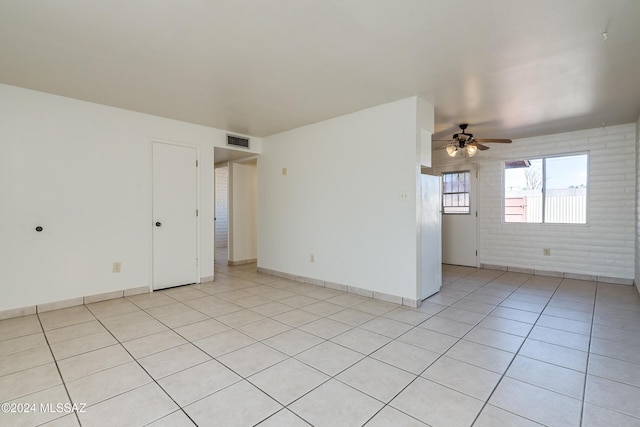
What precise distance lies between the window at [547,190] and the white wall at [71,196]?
6073 millimetres

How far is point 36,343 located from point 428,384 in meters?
3.26

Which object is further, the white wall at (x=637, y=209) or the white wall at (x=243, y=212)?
the white wall at (x=243, y=212)

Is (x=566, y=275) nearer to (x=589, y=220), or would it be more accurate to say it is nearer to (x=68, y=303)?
(x=589, y=220)

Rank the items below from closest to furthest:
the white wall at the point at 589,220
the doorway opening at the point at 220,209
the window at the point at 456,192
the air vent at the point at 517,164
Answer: the white wall at the point at 589,220 < the air vent at the point at 517,164 < the window at the point at 456,192 < the doorway opening at the point at 220,209

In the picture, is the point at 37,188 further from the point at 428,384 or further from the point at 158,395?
the point at 428,384

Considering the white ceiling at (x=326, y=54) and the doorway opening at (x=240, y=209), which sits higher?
the white ceiling at (x=326, y=54)

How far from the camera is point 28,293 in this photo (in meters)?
3.37

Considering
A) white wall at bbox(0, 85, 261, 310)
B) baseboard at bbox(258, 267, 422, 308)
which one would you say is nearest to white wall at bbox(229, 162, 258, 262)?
baseboard at bbox(258, 267, 422, 308)

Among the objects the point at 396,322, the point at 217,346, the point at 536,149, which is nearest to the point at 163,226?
the point at 217,346

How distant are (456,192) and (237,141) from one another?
458 cm

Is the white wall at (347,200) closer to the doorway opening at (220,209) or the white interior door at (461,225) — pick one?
the white interior door at (461,225)

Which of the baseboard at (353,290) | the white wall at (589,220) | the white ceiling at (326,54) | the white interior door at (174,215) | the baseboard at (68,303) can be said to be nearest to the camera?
the white ceiling at (326,54)

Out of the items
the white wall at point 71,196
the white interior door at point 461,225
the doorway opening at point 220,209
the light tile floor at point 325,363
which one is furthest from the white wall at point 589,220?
the doorway opening at point 220,209

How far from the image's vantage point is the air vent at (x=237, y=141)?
17.0 feet
